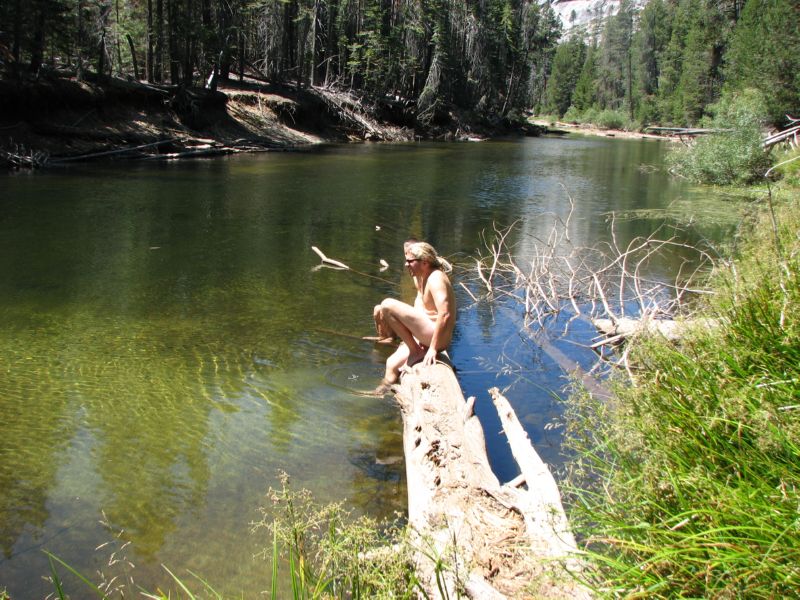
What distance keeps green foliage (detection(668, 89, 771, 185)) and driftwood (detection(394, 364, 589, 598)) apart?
18896 millimetres

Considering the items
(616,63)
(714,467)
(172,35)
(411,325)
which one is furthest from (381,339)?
(616,63)

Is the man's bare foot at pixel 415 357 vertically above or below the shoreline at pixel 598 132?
below

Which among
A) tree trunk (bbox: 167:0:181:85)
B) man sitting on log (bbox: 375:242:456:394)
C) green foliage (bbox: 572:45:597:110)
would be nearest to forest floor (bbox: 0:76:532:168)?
tree trunk (bbox: 167:0:181:85)

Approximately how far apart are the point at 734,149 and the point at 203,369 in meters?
19.5

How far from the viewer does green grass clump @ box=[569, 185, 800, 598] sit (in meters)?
2.30

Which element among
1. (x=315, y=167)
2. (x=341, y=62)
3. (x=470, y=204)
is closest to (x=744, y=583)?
(x=470, y=204)

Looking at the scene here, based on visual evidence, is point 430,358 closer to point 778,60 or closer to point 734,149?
point 734,149

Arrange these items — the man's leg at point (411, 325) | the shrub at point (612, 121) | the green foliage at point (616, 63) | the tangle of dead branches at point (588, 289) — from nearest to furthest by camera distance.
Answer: the man's leg at point (411, 325)
the tangle of dead branches at point (588, 289)
the shrub at point (612, 121)
the green foliage at point (616, 63)

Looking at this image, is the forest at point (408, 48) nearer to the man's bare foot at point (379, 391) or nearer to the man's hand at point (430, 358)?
the man's bare foot at point (379, 391)

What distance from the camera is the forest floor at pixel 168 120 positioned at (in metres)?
25.9

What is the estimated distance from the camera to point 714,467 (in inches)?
114

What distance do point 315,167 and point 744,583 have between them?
26.9m

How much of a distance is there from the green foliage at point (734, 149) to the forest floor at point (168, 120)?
20878 millimetres

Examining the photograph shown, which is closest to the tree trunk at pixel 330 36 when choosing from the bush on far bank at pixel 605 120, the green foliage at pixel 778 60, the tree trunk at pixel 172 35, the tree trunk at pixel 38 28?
the tree trunk at pixel 172 35
